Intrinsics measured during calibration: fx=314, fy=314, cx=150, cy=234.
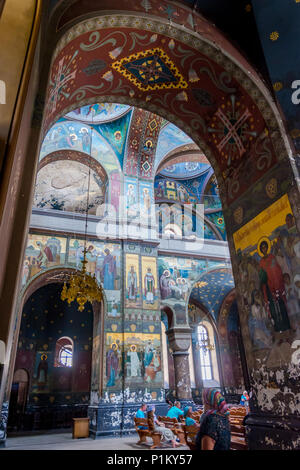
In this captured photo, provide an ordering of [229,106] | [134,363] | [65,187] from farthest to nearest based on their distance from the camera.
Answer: [65,187] → [134,363] → [229,106]

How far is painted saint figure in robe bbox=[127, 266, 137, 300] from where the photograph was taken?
11.0m

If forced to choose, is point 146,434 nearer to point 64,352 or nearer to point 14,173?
point 14,173

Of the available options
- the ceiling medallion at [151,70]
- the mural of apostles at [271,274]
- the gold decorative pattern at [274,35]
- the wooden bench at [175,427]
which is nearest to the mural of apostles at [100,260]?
the wooden bench at [175,427]

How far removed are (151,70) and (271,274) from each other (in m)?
3.96

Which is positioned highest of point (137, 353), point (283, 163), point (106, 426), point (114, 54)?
point (114, 54)

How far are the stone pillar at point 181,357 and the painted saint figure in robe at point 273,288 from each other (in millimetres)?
8575

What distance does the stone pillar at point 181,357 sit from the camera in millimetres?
11883

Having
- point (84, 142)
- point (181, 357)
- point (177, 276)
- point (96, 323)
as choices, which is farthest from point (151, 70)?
point (181, 357)

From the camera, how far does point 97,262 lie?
37.0ft

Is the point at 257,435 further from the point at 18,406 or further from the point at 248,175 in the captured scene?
the point at 18,406

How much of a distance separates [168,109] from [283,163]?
263cm

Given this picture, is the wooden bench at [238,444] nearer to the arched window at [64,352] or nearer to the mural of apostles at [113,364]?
the mural of apostles at [113,364]

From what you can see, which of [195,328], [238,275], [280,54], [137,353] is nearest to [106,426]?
[137,353]

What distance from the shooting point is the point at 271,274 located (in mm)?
4340
